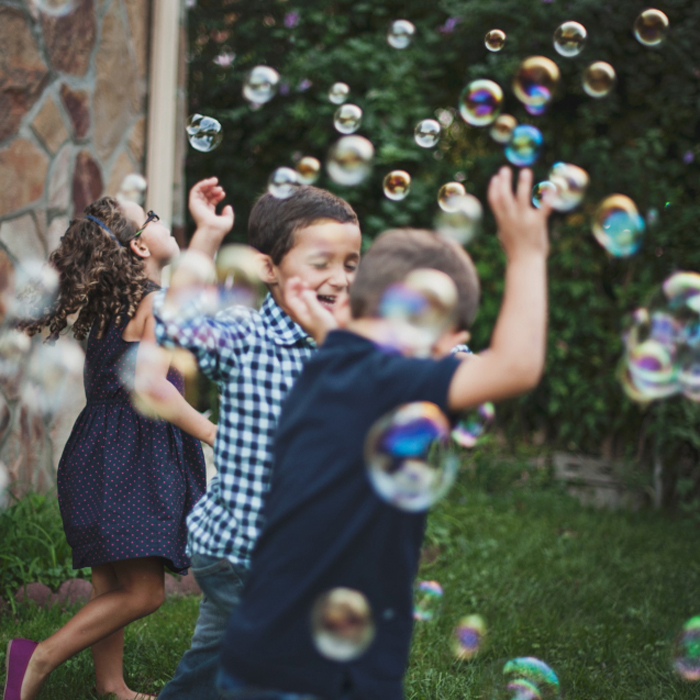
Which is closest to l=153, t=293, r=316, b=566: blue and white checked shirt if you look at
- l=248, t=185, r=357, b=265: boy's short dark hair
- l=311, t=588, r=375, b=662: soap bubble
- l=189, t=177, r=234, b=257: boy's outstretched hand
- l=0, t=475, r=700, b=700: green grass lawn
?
l=189, t=177, r=234, b=257: boy's outstretched hand

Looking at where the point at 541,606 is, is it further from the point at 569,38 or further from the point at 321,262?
the point at 569,38

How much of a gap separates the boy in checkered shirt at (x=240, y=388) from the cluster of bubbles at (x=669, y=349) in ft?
2.74

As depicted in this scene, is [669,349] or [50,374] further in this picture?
[50,374]

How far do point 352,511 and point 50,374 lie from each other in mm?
2945

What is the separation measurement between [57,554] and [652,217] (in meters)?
3.93

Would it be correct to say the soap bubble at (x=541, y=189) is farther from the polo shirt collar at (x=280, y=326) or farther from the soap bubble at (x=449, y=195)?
the polo shirt collar at (x=280, y=326)

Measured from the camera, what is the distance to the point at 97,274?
225 centimetres

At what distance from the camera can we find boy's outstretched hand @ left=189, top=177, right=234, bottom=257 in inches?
65.3

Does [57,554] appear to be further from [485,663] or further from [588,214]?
[588,214]

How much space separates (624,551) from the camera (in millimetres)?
4105

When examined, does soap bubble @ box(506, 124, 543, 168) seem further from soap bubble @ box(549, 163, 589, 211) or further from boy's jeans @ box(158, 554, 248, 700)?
boy's jeans @ box(158, 554, 248, 700)

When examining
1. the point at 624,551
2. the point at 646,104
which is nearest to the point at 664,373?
the point at 624,551

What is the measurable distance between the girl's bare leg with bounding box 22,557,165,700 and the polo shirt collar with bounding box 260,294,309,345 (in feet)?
2.88

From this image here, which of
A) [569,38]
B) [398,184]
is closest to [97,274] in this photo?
[398,184]
